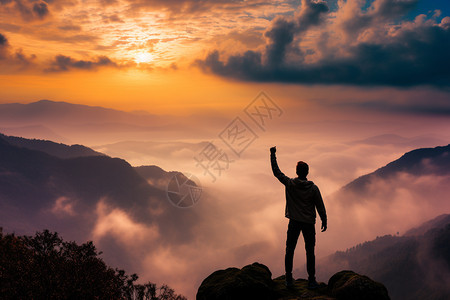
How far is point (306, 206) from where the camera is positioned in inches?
412

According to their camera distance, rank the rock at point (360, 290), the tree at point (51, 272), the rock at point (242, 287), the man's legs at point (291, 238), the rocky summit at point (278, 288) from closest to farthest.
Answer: the rock at point (360, 290)
the rocky summit at point (278, 288)
the man's legs at point (291, 238)
the rock at point (242, 287)
the tree at point (51, 272)

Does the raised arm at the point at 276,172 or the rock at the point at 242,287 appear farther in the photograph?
the rock at the point at 242,287

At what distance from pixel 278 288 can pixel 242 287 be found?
1512 mm

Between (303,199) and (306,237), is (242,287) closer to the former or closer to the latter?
(306,237)

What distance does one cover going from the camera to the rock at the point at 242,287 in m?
11.1

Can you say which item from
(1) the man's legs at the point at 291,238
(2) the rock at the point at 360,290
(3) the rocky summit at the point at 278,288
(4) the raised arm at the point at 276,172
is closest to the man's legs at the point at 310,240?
(1) the man's legs at the point at 291,238

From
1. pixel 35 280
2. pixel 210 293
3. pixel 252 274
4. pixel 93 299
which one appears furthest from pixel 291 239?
pixel 35 280

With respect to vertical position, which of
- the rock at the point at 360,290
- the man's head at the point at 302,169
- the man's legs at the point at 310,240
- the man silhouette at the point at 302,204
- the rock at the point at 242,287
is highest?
the man's head at the point at 302,169

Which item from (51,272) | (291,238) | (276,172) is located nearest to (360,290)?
(291,238)

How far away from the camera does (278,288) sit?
1177 centimetres

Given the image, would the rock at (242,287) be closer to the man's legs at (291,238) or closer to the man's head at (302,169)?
the man's legs at (291,238)

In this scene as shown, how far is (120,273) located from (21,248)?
8785 millimetres

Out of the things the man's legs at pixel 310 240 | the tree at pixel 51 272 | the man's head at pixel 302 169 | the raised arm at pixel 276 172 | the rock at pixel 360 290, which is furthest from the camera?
the tree at pixel 51 272

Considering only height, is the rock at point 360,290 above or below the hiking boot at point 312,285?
below
